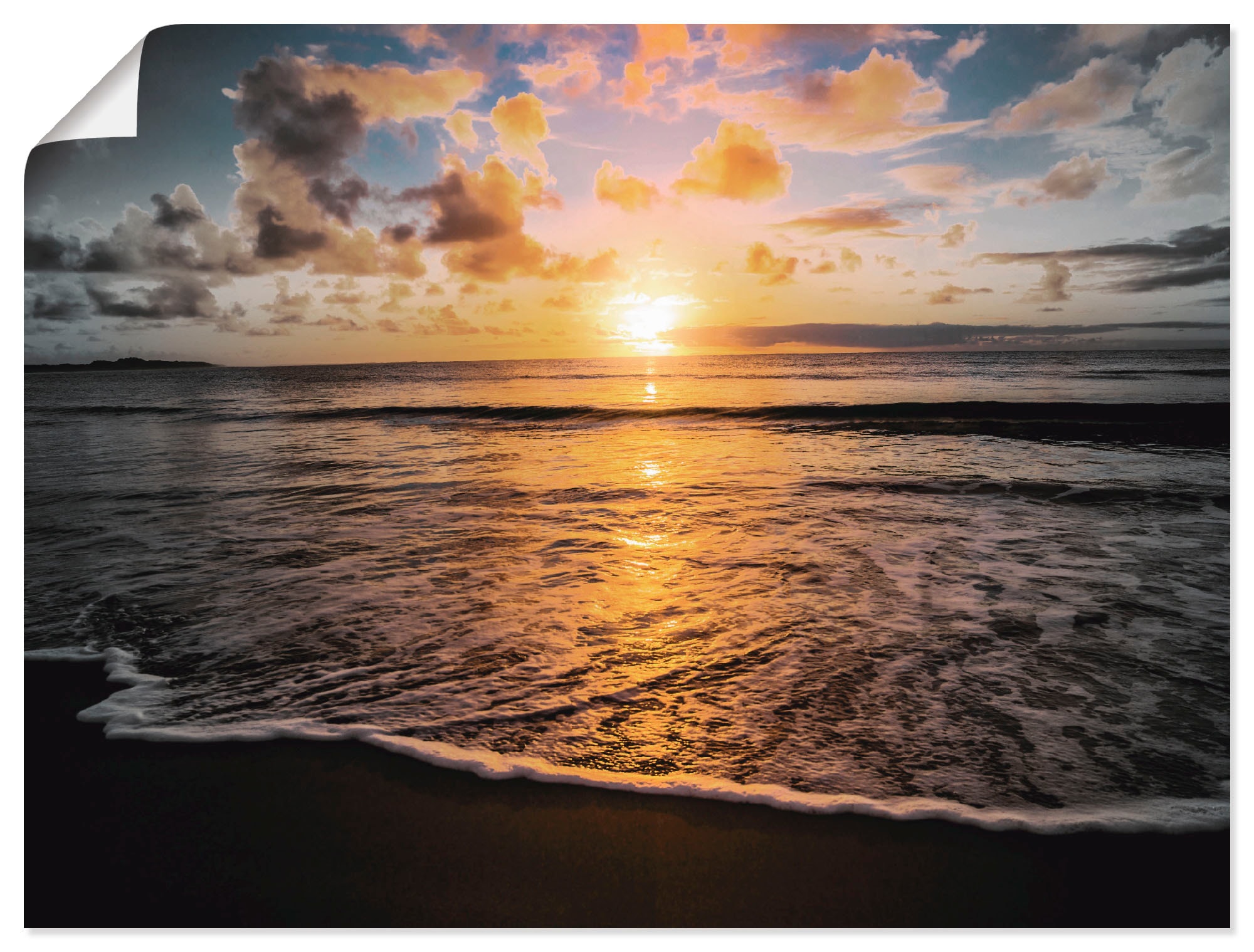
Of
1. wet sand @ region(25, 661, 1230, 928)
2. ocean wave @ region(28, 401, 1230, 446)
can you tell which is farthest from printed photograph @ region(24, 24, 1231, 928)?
ocean wave @ region(28, 401, 1230, 446)

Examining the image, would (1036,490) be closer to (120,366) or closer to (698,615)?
(698,615)

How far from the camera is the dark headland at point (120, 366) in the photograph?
9.38 feet

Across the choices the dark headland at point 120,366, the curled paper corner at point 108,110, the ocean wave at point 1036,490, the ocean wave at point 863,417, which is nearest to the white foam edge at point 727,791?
the dark headland at point 120,366

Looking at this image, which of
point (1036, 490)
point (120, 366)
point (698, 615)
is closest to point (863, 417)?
point (1036, 490)

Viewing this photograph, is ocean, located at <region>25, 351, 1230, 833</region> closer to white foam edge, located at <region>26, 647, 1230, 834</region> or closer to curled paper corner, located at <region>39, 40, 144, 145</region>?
white foam edge, located at <region>26, 647, 1230, 834</region>

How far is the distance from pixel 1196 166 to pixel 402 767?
4.34 meters

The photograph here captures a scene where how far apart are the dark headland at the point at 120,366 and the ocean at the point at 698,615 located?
145 mm

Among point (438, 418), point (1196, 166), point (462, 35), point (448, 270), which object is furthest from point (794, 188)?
point (438, 418)

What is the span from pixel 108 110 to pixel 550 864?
9.60 feet

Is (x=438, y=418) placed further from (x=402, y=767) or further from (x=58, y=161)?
(x=402, y=767)

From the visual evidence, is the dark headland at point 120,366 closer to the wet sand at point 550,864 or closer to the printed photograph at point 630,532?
the printed photograph at point 630,532

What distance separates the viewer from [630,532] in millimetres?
4305

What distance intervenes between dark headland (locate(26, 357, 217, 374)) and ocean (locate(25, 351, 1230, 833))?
145mm

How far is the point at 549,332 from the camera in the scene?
7473 millimetres
